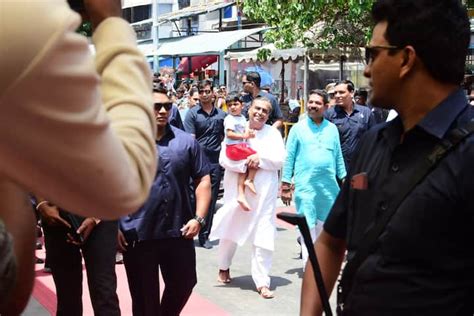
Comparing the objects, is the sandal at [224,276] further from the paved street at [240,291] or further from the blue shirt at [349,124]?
the blue shirt at [349,124]

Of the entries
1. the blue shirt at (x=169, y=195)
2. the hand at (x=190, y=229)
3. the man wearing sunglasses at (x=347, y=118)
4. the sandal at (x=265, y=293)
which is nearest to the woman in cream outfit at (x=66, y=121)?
the blue shirt at (x=169, y=195)

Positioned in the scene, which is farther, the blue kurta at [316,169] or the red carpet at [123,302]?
the blue kurta at [316,169]

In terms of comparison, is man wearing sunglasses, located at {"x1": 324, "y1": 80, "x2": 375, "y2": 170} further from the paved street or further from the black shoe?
the black shoe

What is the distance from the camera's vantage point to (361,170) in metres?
2.63

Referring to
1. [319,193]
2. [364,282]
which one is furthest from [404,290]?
[319,193]

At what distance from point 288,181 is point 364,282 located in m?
5.90

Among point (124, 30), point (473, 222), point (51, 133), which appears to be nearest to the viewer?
point (51, 133)

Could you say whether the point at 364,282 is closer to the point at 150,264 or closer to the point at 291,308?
the point at 150,264

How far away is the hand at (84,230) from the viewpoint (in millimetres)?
5031

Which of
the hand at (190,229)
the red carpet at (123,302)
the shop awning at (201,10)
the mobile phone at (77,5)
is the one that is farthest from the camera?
the shop awning at (201,10)

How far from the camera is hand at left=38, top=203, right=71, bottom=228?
16.7ft

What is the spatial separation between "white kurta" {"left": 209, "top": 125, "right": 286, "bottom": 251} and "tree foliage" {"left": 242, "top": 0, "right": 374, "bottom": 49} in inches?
394

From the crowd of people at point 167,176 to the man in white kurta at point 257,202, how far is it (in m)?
2.20

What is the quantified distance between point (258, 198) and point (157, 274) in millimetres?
2612
